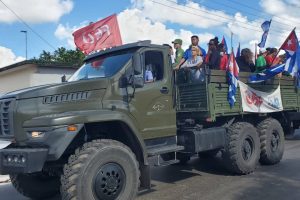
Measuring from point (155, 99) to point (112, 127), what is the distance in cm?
95

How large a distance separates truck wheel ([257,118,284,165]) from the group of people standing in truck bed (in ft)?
4.29

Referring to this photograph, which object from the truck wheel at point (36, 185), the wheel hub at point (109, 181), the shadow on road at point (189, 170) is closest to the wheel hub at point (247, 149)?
the shadow on road at point (189, 170)

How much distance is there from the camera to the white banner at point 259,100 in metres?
8.97

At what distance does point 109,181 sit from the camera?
5836 millimetres

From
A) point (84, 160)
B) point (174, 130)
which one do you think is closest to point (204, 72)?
point (174, 130)

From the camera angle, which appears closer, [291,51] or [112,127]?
[112,127]

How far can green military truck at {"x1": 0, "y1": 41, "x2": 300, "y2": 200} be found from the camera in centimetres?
550

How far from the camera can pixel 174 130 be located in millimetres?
7328

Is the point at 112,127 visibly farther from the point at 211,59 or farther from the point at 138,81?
the point at 211,59

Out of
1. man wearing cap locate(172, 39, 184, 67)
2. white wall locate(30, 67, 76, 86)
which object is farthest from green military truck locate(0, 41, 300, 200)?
white wall locate(30, 67, 76, 86)

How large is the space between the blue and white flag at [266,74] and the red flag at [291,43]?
0.47 m

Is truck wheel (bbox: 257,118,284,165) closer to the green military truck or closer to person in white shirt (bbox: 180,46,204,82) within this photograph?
the green military truck

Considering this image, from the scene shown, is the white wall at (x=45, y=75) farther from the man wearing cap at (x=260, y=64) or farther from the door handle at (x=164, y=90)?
the door handle at (x=164, y=90)

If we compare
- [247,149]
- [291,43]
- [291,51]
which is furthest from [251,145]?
[291,43]
